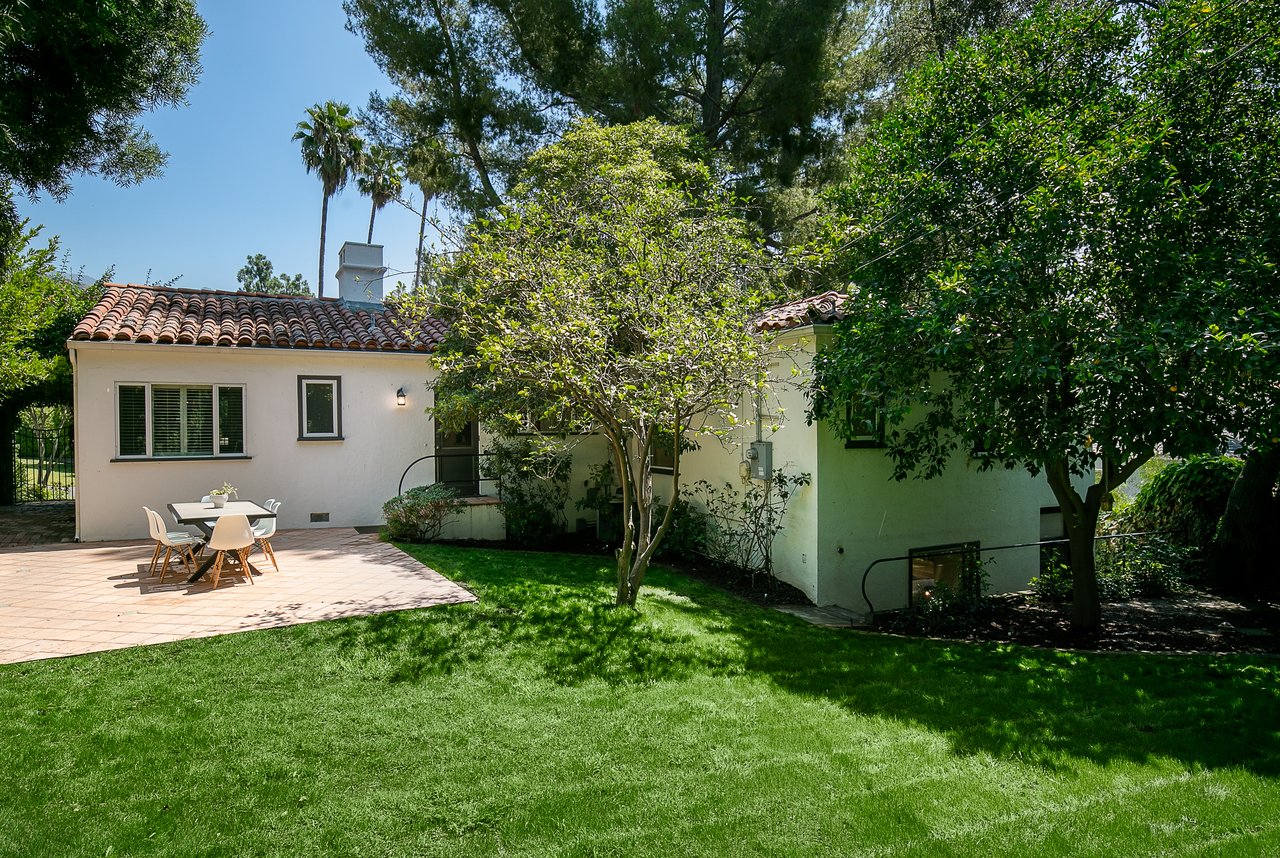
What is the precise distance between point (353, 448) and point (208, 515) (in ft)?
14.4

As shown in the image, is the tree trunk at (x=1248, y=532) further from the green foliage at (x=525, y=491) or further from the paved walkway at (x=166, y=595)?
the paved walkway at (x=166, y=595)

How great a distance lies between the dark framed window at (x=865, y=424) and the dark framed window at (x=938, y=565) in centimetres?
192

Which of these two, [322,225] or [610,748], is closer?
[610,748]

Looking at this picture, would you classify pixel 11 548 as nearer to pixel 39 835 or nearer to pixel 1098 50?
pixel 39 835

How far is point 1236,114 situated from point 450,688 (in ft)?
30.5

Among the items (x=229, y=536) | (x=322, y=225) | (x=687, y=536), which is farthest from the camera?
(x=322, y=225)

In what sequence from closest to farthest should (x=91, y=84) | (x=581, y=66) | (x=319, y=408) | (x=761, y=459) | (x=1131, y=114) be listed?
(x=1131, y=114)
(x=761, y=459)
(x=91, y=84)
(x=319, y=408)
(x=581, y=66)

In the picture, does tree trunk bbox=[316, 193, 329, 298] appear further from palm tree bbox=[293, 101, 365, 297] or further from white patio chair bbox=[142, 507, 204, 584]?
white patio chair bbox=[142, 507, 204, 584]

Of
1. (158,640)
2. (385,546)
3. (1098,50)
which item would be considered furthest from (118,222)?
(1098,50)

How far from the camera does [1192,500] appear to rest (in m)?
12.5

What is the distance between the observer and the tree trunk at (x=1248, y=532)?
1115 centimetres

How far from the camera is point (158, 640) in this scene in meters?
6.11

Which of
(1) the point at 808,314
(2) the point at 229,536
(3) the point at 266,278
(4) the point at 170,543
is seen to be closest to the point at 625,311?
(1) the point at 808,314

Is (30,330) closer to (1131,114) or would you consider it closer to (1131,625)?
(1131,114)
